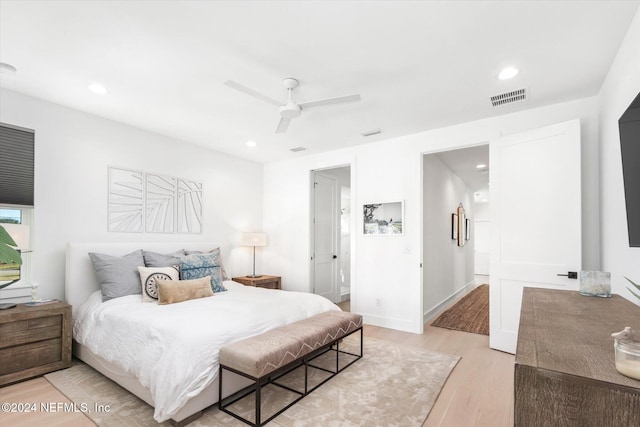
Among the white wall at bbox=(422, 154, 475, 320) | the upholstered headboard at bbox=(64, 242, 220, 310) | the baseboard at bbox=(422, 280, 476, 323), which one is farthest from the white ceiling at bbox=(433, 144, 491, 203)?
the upholstered headboard at bbox=(64, 242, 220, 310)

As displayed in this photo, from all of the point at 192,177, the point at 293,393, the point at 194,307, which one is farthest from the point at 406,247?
the point at 192,177

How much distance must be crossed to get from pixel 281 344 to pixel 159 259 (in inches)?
85.3

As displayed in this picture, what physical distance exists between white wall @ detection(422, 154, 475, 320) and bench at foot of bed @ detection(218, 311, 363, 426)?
208 centimetres

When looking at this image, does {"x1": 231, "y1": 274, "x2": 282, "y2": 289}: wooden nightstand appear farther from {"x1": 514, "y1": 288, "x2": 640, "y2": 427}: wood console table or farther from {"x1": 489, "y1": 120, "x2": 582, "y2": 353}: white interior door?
{"x1": 514, "y1": 288, "x2": 640, "y2": 427}: wood console table

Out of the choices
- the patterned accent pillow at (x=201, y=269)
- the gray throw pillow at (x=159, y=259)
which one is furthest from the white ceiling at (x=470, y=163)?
the gray throw pillow at (x=159, y=259)

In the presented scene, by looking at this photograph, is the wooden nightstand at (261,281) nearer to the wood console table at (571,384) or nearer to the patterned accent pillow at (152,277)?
the patterned accent pillow at (152,277)

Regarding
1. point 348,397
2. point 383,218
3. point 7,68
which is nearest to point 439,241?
point 383,218

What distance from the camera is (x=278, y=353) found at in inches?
87.0

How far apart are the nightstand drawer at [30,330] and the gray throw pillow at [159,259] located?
3.05 feet

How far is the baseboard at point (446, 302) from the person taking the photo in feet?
15.6

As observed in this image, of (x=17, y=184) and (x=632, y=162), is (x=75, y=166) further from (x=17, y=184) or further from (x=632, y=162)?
(x=632, y=162)

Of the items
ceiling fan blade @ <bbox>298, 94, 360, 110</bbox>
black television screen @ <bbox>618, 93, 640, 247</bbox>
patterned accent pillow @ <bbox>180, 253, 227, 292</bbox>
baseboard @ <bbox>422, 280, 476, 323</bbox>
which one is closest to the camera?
black television screen @ <bbox>618, 93, 640, 247</bbox>

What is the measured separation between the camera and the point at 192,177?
15.2ft

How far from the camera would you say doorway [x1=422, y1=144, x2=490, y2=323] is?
4828 millimetres
